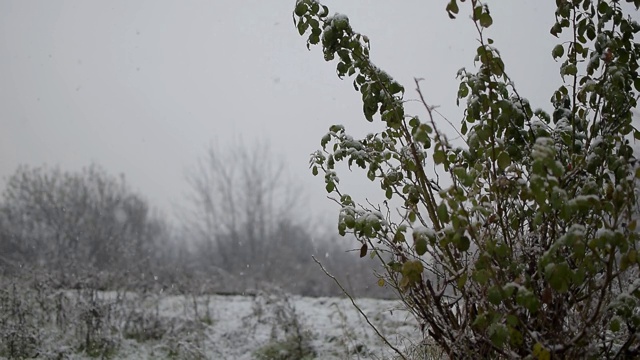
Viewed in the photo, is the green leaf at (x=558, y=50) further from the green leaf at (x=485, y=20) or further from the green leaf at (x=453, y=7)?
the green leaf at (x=453, y=7)

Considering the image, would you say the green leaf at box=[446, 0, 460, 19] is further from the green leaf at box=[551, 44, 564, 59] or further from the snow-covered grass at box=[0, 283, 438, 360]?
the snow-covered grass at box=[0, 283, 438, 360]

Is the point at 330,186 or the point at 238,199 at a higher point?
the point at 238,199

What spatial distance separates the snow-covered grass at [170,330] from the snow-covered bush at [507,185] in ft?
8.45

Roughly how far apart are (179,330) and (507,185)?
16.2ft

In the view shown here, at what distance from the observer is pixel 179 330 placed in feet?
20.1

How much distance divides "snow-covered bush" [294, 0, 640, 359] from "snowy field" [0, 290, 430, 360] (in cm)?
253

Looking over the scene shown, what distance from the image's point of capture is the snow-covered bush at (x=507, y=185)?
197 centimetres

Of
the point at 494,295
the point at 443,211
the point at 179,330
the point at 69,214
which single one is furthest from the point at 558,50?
the point at 69,214

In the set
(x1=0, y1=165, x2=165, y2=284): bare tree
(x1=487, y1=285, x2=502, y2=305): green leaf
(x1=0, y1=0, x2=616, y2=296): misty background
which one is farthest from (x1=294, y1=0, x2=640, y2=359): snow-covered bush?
(x1=0, y1=165, x2=165, y2=284): bare tree

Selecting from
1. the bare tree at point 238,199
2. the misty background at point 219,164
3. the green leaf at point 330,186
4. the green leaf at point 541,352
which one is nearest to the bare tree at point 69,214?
the misty background at point 219,164

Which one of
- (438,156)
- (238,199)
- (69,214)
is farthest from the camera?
(238,199)

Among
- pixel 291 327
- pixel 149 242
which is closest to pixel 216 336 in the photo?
pixel 291 327

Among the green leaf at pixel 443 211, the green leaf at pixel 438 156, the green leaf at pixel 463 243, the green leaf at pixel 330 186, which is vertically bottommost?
the green leaf at pixel 463 243

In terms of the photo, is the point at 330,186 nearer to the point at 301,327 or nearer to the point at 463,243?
the point at 463,243
